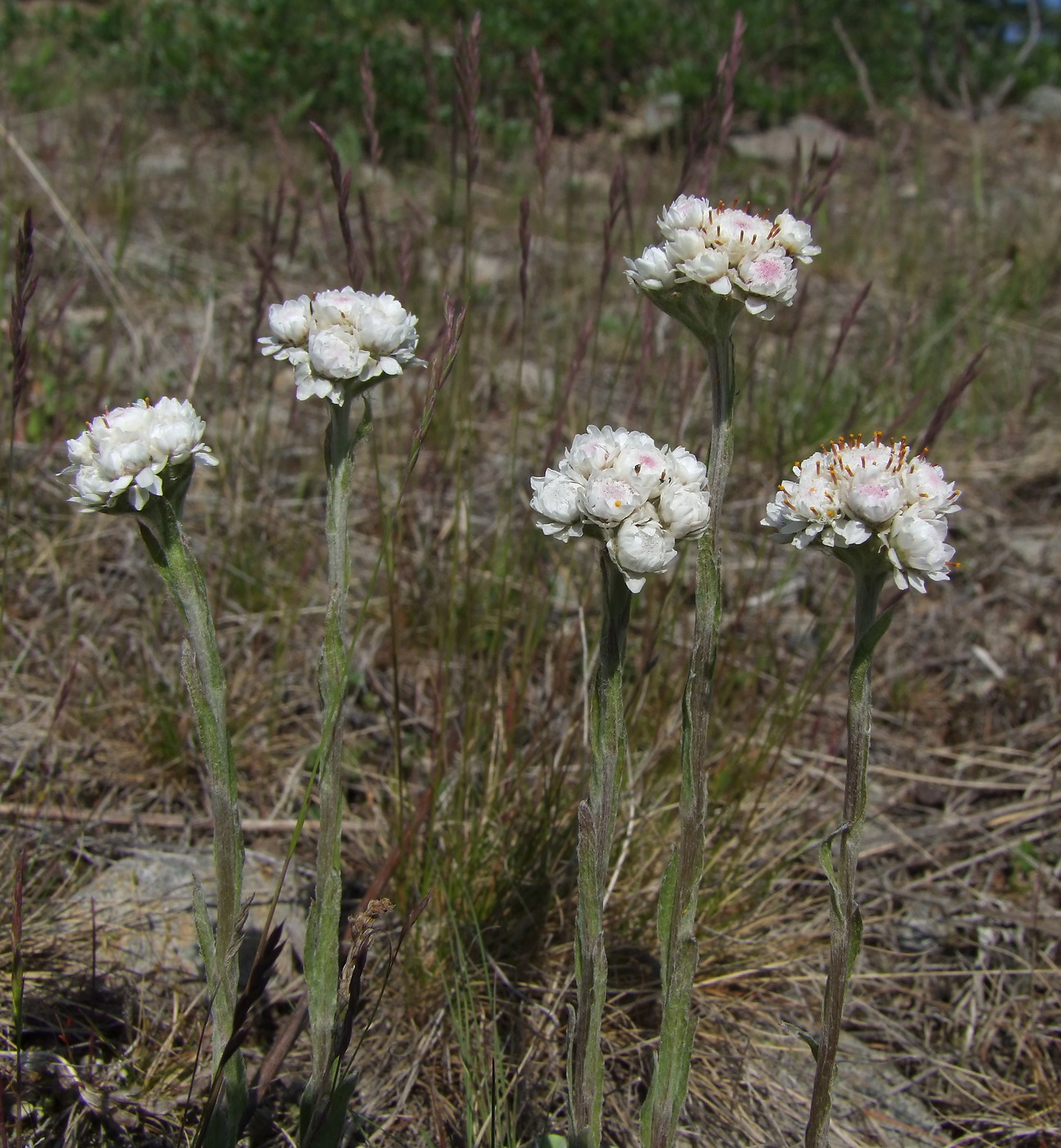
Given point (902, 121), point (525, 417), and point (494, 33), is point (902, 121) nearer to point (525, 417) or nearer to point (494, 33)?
point (494, 33)

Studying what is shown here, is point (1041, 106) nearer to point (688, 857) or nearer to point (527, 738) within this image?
point (527, 738)

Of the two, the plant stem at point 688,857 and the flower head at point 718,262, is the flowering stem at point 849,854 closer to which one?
the plant stem at point 688,857

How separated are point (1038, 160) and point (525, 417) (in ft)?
17.0

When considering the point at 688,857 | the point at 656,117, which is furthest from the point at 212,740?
the point at 656,117

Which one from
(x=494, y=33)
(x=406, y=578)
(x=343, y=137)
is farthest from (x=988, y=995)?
(x=494, y=33)

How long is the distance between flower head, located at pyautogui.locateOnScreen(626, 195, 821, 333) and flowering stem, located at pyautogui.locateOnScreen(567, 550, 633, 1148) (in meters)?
0.33

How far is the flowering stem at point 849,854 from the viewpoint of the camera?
1109mm

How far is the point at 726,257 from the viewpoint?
44.2 inches

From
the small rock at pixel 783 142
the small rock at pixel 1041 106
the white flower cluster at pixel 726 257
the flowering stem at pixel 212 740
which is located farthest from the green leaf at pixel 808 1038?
the small rock at pixel 1041 106

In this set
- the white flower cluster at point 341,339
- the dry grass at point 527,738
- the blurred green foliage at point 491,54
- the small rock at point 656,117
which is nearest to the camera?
the white flower cluster at point 341,339

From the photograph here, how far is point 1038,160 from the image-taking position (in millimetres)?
6664

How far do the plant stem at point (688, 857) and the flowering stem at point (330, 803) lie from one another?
1.26 feet

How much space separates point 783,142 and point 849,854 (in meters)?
6.03

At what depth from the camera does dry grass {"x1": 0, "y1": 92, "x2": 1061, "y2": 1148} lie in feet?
5.32
